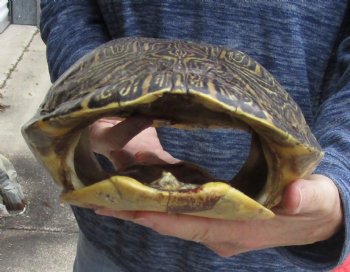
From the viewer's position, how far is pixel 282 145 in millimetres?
787

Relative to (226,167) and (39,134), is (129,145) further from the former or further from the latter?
(226,167)

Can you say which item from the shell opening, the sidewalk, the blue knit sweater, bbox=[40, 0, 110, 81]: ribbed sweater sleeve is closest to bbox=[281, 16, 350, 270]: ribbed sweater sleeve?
the blue knit sweater

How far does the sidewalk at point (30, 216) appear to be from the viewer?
94.0 inches

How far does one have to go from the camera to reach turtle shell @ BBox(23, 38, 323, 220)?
733 mm

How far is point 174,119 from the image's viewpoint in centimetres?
87

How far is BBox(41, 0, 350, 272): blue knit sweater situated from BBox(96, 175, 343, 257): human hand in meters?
0.12

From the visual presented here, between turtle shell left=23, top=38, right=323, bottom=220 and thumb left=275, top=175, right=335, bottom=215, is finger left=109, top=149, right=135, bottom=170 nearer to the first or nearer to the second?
turtle shell left=23, top=38, right=323, bottom=220

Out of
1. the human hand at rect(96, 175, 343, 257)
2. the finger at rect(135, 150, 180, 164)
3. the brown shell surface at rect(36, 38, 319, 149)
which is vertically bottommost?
→ the human hand at rect(96, 175, 343, 257)

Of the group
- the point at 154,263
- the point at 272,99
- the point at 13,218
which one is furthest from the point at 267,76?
the point at 13,218

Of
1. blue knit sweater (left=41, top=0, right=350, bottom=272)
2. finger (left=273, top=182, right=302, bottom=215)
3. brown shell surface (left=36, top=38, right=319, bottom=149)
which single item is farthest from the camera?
blue knit sweater (left=41, top=0, right=350, bottom=272)

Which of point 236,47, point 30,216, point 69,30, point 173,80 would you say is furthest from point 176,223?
point 30,216

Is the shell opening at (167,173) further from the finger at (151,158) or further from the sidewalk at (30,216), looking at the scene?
the sidewalk at (30,216)

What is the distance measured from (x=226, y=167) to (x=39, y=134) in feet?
1.47

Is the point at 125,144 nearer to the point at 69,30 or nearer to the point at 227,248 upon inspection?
the point at 227,248
